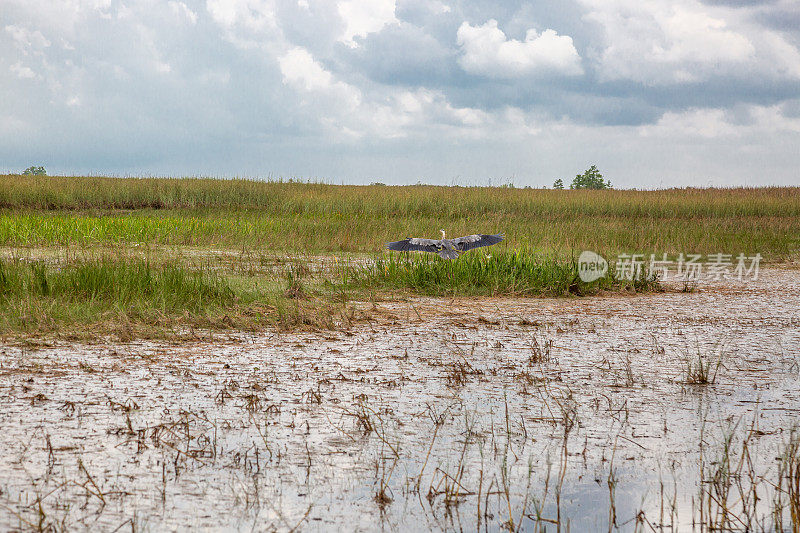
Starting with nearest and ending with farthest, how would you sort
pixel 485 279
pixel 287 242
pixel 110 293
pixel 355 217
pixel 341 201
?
pixel 110 293, pixel 485 279, pixel 287 242, pixel 355 217, pixel 341 201

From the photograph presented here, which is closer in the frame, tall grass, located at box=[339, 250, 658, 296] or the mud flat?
the mud flat

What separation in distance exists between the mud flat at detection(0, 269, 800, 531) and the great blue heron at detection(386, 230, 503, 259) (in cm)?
333

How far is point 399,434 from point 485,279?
5837 mm

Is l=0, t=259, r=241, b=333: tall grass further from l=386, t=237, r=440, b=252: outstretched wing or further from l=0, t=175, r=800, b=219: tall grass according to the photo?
l=0, t=175, r=800, b=219: tall grass

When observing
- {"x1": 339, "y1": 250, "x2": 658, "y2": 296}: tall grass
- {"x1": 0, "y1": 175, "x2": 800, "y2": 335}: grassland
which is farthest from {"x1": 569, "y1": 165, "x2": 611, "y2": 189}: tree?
{"x1": 339, "y1": 250, "x2": 658, "y2": 296}: tall grass

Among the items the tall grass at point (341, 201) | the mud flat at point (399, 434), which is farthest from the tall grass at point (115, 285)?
the tall grass at point (341, 201)

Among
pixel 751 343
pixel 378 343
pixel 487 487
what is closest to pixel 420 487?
pixel 487 487

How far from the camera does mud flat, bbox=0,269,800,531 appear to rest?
2.55 meters

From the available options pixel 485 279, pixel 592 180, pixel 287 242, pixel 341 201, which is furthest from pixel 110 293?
pixel 592 180

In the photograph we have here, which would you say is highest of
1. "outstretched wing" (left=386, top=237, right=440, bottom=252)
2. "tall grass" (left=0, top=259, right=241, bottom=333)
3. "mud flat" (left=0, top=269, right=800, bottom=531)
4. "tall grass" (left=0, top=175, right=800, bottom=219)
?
"tall grass" (left=0, top=175, right=800, bottom=219)

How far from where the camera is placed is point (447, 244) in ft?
30.3

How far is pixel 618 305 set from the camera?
8156 mm

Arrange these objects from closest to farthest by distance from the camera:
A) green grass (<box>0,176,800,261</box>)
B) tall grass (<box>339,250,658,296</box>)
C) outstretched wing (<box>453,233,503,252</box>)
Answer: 1. tall grass (<box>339,250,658,296</box>)
2. outstretched wing (<box>453,233,503,252</box>)
3. green grass (<box>0,176,800,261</box>)

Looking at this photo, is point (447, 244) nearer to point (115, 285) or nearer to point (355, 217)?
point (115, 285)
